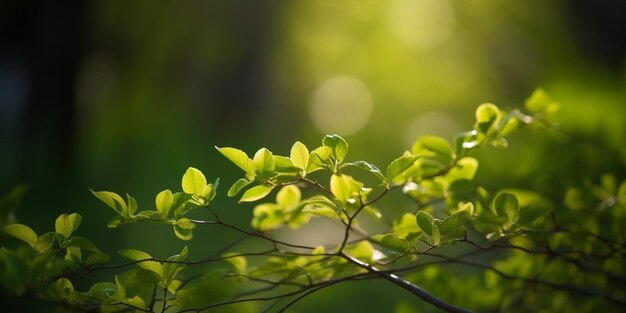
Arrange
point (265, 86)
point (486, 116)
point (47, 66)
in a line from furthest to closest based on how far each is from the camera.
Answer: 1. point (265, 86)
2. point (47, 66)
3. point (486, 116)

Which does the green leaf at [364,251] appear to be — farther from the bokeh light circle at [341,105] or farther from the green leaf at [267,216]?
the bokeh light circle at [341,105]

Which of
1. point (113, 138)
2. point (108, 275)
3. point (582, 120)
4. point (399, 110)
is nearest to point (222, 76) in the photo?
point (113, 138)

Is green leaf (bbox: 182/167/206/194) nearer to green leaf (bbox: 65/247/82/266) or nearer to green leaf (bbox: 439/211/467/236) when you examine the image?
green leaf (bbox: 65/247/82/266)

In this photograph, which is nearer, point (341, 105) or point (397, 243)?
point (397, 243)

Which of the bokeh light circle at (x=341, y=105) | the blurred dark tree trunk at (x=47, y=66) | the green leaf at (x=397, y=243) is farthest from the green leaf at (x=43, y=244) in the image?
the bokeh light circle at (x=341, y=105)

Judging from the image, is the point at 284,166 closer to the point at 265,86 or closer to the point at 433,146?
the point at 433,146

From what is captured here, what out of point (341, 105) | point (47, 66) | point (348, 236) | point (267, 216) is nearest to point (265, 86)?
point (341, 105)

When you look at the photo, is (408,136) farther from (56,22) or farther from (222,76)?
(56,22)
